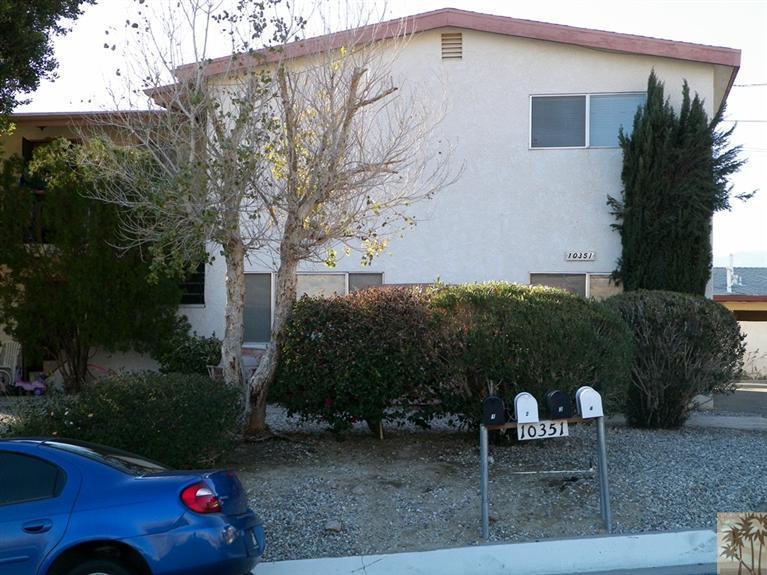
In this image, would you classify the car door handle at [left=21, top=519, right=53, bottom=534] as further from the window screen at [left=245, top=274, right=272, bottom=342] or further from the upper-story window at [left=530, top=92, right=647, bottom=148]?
the upper-story window at [left=530, top=92, right=647, bottom=148]

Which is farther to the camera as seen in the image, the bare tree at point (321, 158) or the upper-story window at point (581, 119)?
the upper-story window at point (581, 119)

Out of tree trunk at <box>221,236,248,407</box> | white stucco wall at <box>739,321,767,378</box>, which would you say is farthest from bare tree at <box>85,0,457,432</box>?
white stucco wall at <box>739,321,767,378</box>

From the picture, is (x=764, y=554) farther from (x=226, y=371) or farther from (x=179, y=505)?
(x=226, y=371)

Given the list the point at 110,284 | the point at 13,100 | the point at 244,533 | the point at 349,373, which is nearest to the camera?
the point at 244,533

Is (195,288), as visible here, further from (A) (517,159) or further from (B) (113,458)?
(B) (113,458)

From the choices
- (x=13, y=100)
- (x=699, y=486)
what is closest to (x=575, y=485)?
(x=699, y=486)

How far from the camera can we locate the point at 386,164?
35.7 ft

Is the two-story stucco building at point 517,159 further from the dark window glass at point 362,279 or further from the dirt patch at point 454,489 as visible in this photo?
the dirt patch at point 454,489

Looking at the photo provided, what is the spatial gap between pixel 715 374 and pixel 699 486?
3.49 m

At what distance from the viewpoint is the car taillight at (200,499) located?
609cm

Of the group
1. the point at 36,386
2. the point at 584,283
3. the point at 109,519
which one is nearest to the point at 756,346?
the point at 584,283

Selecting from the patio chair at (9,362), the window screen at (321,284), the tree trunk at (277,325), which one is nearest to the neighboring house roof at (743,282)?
the window screen at (321,284)

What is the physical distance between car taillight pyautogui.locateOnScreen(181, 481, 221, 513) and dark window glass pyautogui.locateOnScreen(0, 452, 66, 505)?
0.85 meters
